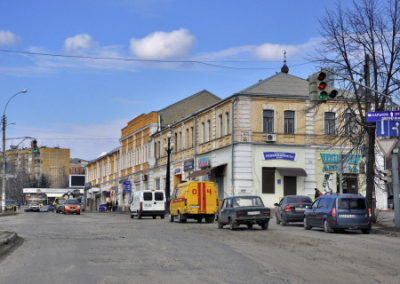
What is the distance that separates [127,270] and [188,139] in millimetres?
46739

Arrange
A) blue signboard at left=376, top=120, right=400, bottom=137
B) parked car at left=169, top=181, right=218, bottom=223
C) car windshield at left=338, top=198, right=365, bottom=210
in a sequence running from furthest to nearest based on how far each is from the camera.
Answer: parked car at left=169, top=181, right=218, bottom=223
blue signboard at left=376, top=120, right=400, bottom=137
car windshield at left=338, top=198, right=365, bottom=210

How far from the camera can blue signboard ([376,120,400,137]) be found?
2447 cm

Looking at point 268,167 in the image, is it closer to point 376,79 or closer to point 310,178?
point 310,178

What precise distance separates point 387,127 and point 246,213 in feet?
21.6

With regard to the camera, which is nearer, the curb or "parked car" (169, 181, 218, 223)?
the curb

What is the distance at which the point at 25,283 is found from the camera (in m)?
10.0

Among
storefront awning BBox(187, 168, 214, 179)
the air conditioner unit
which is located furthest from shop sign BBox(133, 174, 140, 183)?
the air conditioner unit

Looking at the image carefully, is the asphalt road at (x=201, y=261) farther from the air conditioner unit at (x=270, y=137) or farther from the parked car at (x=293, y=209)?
the air conditioner unit at (x=270, y=137)

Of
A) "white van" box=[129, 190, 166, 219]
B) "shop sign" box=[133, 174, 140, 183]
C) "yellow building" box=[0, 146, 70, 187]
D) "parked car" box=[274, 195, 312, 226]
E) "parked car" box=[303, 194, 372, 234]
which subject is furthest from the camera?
"yellow building" box=[0, 146, 70, 187]

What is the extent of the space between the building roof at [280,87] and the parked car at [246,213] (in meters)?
21.5

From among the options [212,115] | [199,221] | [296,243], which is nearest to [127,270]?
[296,243]

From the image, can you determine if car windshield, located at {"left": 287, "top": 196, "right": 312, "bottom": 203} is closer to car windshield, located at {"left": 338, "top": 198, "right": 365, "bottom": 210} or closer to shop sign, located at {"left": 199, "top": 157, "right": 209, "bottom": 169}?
car windshield, located at {"left": 338, "top": 198, "right": 365, "bottom": 210}

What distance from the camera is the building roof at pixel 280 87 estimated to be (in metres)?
48.1

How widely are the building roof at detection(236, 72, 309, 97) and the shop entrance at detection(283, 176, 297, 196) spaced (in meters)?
6.53
